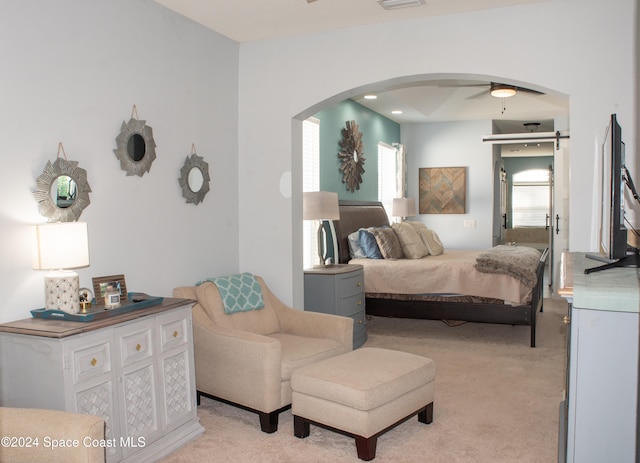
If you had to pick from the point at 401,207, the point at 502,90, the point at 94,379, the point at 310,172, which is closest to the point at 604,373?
the point at 94,379

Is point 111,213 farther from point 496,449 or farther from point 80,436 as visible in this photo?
point 496,449

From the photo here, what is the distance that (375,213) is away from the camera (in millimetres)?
7254

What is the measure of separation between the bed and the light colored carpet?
0.37 metres

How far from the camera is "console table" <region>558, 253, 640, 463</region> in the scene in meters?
Answer: 1.65

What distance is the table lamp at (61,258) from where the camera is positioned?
2682mm

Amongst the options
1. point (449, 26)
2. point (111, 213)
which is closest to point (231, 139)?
point (111, 213)

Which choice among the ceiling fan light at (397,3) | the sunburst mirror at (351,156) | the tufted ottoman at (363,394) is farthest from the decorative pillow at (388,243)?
the ceiling fan light at (397,3)

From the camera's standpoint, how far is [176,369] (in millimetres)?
3229

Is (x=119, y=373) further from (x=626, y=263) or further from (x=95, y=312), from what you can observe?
(x=626, y=263)

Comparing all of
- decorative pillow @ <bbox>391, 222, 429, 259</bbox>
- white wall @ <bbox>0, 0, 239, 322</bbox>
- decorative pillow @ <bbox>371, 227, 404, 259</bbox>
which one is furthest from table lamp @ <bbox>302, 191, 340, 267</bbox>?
decorative pillow @ <bbox>391, 222, 429, 259</bbox>

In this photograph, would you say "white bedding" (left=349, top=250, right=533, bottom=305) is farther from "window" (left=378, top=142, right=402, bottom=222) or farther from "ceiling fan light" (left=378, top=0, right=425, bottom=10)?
"ceiling fan light" (left=378, top=0, right=425, bottom=10)

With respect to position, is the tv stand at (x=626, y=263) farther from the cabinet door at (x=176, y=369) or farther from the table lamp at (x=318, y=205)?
the table lamp at (x=318, y=205)

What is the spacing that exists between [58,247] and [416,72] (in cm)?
267

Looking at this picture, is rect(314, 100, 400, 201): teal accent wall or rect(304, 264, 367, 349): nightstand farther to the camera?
rect(314, 100, 400, 201): teal accent wall
